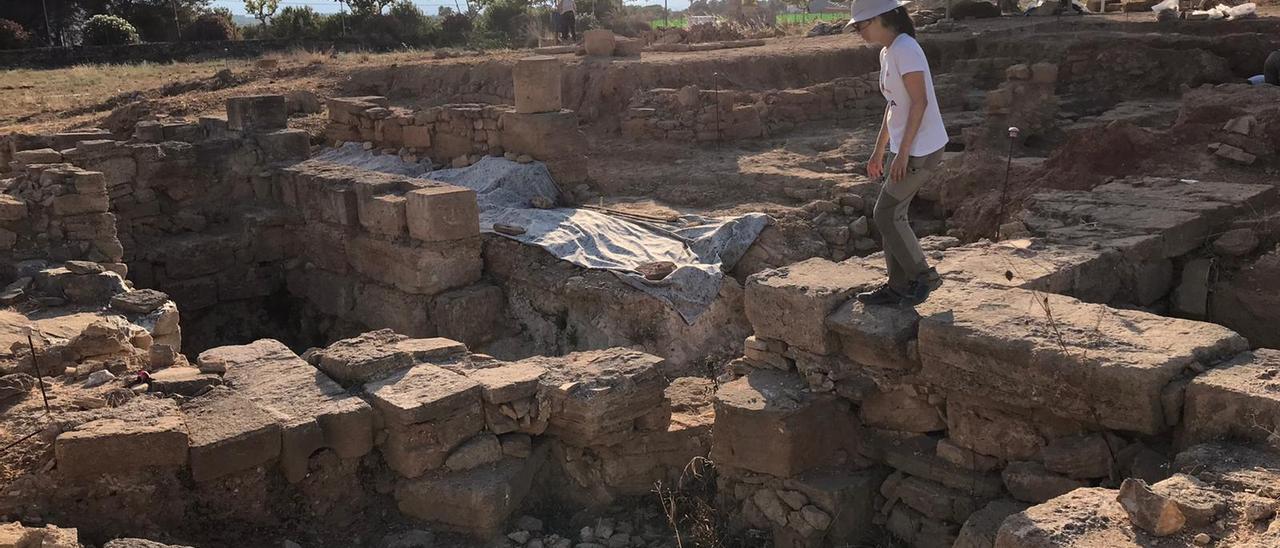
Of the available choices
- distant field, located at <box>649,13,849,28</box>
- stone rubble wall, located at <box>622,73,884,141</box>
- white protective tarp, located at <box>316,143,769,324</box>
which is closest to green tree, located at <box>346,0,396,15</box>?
distant field, located at <box>649,13,849,28</box>

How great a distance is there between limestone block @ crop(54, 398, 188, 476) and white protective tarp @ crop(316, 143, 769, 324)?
475 centimetres

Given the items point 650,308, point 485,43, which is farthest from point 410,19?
point 650,308

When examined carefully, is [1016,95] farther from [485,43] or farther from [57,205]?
[485,43]

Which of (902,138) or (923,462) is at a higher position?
(902,138)

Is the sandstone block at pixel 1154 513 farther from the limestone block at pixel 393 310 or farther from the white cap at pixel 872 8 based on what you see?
the limestone block at pixel 393 310

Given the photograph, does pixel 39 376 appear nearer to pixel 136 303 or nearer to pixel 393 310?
pixel 136 303

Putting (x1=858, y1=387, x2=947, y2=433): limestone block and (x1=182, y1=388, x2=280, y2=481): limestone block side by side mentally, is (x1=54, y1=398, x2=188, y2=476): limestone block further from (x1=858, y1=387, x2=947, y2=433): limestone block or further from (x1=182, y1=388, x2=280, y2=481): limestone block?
(x1=858, y1=387, x2=947, y2=433): limestone block

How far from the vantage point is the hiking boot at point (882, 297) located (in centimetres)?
532

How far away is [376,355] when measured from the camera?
588cm

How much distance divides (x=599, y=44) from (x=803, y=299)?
14.6 metres

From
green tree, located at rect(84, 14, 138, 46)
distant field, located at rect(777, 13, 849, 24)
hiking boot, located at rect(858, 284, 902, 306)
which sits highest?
green tree, located at rect(84, 14, 138, 46)

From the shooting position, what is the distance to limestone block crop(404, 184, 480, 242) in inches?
354

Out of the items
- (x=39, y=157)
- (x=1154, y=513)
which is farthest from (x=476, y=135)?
(x=1154, y=513)

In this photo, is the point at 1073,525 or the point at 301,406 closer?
the point at 1073,525
